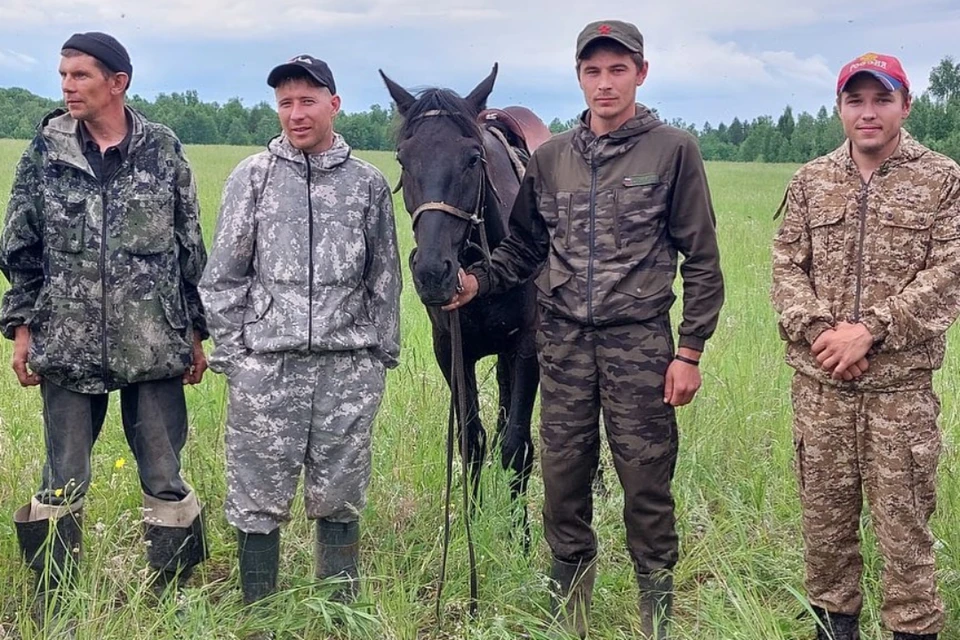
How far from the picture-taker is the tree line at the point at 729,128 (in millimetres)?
38219

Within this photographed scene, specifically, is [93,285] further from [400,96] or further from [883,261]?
[883,261]

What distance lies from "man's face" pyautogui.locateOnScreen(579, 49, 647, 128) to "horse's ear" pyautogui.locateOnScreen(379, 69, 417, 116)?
0.76 metres

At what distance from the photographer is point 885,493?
2.64 metres

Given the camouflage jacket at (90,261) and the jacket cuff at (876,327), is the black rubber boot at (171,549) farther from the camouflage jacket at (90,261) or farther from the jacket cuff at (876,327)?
the jacket cuff at (876,327)

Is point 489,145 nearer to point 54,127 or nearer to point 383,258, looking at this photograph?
point 383,258

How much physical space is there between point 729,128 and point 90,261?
92753mm

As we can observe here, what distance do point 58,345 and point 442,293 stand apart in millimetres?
1352

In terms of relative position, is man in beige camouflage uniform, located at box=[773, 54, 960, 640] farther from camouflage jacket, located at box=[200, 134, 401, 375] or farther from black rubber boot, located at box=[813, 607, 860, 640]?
camouflage jacket, located at box=[200, 134, 401, 375]

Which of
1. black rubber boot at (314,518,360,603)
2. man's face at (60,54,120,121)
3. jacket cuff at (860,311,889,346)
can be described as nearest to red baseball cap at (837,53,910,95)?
jacket cuff at (860,311,889,346)

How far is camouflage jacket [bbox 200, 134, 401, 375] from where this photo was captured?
9.41ft

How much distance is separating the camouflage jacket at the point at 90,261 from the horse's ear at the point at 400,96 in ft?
2.82

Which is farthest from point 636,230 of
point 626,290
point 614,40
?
point 614,40

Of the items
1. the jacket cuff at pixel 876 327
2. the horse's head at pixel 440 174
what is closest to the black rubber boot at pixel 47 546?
the horse's head at pixel 440 174

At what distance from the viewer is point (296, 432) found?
290cm
